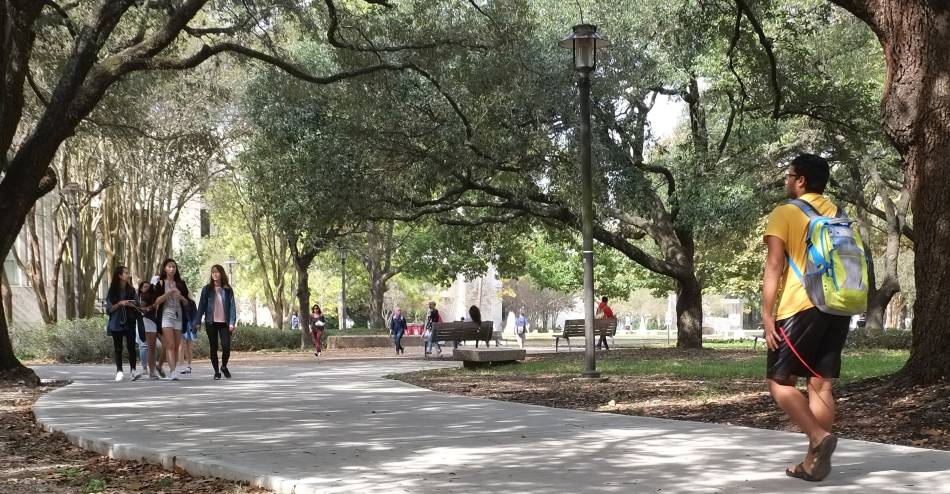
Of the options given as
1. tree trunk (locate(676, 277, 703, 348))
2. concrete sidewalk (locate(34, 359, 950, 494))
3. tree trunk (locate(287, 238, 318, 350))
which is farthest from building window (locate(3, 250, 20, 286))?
concrete sidewalk (locate(34, 359, 950, 494))

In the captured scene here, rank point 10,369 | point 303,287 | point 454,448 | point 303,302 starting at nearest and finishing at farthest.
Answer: point 454,448 < point 10,369 < point 303,287 < point 303,302

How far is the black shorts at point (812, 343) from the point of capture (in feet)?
17.5

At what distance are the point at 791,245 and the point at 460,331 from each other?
19.5 m

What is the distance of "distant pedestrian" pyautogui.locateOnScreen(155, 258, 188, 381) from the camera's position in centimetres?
1470

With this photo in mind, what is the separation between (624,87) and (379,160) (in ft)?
19.5

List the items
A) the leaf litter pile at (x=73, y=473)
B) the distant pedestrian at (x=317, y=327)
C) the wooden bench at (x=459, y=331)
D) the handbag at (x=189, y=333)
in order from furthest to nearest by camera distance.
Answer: the distant pedestrian at (x=317, y=327)
the wooden bench at (x=459, y=331)
the handbag at (x=189, y=333)
the leaf litter pile at (x=73, y=473)

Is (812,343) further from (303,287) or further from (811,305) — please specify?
(303,287)

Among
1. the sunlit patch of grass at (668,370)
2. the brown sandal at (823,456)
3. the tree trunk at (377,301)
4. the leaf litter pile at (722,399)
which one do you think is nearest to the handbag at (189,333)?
the leaf litter pile at (722,399)

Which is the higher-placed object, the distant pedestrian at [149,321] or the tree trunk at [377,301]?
the tree trunk at [377,301]

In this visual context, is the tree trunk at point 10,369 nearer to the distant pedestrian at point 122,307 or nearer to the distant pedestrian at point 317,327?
the distant pedestrian at point 122,307

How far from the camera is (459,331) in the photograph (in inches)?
971

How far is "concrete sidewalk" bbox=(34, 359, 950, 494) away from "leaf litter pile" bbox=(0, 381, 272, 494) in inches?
3.8

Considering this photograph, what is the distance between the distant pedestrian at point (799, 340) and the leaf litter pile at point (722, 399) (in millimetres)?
1823

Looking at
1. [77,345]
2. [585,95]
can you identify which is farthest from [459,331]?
[585,95]
